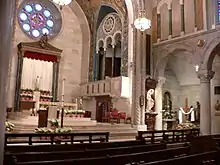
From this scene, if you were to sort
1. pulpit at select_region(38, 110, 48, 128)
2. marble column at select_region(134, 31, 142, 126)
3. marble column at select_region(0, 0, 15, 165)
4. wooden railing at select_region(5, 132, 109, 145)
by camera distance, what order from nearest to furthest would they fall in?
marble column at select_region(0, 0, 15, 165) → wooden railing at select_region(5, 132, 109, 145) → pulpit at select_region(38, 110, 48, 128) → marble column at select_region(134, 31, 142, 126)

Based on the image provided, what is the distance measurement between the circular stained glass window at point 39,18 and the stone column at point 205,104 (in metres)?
10.8

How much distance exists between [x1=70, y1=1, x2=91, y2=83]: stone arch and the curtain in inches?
102

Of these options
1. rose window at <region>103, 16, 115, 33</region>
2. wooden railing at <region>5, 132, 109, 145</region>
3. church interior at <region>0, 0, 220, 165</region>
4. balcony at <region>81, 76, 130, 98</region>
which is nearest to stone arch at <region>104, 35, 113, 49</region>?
church interior at <region>0, 0, 220, 165</region>

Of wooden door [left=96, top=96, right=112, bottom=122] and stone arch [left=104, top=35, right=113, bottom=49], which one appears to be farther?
stone arch [left=104, top=35, right=113, bottom=49]

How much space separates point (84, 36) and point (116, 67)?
344 cm

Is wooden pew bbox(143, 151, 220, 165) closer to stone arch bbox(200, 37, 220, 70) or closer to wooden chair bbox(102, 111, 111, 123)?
stone arch bbox(200, 37, 220, 70)

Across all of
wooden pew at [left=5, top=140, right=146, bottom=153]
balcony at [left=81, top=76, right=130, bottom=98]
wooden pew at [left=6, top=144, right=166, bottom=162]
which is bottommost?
wooden pew at [left=5, top=140, right=146, bottom=153]

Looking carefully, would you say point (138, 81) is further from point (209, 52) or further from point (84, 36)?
point (84, 36)

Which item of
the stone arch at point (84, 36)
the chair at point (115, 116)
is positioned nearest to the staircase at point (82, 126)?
the chair at point (115, 116)

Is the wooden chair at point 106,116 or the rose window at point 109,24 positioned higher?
the rose window at point 109,24

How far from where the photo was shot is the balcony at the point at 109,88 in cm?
1559

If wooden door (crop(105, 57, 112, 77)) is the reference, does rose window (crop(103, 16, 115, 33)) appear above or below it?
above

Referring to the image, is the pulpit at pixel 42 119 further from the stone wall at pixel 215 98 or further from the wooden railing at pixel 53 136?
the stone wall at pixel 215 98

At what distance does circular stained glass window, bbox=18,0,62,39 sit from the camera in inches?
711
